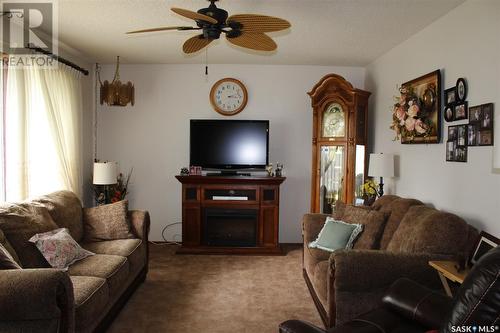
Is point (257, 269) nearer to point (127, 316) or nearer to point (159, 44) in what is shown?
point (127, 316)

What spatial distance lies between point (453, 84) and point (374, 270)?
172 centimetres

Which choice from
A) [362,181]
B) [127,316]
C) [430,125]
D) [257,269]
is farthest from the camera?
[362,181]

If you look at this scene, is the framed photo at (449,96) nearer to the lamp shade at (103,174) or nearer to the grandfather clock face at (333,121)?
the grandfather clock face at (333,121)

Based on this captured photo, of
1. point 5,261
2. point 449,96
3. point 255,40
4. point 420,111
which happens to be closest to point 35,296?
point 5,261

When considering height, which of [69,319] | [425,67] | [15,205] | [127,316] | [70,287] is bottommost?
[127,316]

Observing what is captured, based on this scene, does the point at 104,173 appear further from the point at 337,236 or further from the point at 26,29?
the point at 337,236

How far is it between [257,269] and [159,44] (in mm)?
2774

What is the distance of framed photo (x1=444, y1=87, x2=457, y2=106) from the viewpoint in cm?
317

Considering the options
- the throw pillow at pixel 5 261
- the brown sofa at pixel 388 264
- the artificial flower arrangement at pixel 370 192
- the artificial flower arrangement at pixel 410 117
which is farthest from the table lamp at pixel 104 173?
the artificial flower arrangement at pixel 410 117

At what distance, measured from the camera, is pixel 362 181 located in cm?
500

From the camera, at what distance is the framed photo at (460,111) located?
9.87 feet

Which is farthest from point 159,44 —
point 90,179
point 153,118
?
point 90,179

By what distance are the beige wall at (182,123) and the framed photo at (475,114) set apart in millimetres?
2741

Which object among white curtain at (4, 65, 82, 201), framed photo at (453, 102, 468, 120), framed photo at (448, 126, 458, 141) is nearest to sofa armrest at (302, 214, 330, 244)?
framed photo at (448, 126, 458, 141)
